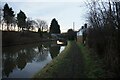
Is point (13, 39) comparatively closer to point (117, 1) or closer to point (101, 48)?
point (101, 48)

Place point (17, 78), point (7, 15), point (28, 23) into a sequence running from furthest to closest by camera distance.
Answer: point (28, 23) < point (7, 15) < point (17, 78)

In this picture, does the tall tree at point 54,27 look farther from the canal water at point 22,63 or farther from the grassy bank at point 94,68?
the grassy bank at point 94,68

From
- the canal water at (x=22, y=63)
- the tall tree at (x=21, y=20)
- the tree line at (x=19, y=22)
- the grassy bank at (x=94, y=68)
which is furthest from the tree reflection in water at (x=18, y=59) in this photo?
the tall tree at (x=21, y=20)

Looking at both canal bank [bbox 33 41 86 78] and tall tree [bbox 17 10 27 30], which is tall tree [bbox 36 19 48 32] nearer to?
tall tree [bbox 17 10 27 30]

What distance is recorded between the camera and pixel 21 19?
80.5m

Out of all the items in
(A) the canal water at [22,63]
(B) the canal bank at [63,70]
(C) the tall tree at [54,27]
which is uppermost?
(C) the tall tree at [54,27]

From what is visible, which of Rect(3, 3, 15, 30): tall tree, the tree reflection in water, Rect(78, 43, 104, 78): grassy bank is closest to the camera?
Rect(78, 43, 104, 78): grassy bank

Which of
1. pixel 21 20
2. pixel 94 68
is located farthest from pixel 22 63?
pixel 21 20

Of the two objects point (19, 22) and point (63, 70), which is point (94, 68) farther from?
point (19, 22)

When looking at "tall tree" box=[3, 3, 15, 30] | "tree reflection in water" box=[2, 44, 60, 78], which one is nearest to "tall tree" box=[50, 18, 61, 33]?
"tall tree" box=[3, 3, 15, 30]

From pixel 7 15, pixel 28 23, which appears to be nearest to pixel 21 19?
pixel 28 23

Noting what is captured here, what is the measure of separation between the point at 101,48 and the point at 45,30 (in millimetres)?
104928

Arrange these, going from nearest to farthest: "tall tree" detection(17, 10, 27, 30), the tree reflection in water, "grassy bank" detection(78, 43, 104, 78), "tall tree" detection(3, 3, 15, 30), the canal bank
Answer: "grassy bank" detection(78, 43, 104, 78), the canal bank, the tree reflection in water, "tall tree" detection(3, 3, 15, 30), "tall tree" detection(17, 10, 27, 30)

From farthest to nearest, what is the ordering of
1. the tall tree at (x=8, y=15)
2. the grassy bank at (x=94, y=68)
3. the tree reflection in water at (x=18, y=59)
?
the tall tree at (x=8, y=15)
the tree reflection in water at (x=18, y=59)
the grassy bank at (x=94, y=68)
